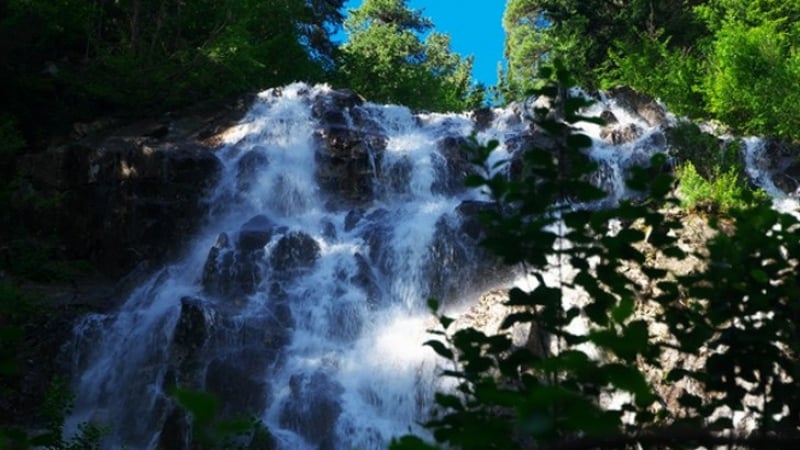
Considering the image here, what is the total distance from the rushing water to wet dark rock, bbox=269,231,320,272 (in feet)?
0.09

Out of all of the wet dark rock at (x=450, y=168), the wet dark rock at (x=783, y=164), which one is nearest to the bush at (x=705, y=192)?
the wet dark rock at (x=783, y=164)

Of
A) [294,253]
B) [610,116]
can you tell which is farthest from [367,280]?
[610,116]

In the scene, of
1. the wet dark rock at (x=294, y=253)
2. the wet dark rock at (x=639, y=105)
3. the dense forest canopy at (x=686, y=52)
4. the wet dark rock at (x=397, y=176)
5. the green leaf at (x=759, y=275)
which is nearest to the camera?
the green leaf at (x=759, y=275)

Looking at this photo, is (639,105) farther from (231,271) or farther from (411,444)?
(411,444)

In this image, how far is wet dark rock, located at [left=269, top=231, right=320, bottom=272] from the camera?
1482cm

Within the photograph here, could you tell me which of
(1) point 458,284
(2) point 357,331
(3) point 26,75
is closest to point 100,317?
(2) point 357,331

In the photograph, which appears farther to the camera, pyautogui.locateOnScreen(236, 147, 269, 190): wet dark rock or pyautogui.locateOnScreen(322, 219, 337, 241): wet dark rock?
pyautogui.locateOnScreen(236, 147, 269, 190): wet dark rock

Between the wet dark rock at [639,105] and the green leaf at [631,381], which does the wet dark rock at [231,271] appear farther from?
the green leaf at [631,381]

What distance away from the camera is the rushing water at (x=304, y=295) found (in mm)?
11820

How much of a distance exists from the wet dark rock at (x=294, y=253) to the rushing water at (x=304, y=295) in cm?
3

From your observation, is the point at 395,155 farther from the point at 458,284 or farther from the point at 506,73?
the point at 506,73

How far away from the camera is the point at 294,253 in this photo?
1502 centimetres

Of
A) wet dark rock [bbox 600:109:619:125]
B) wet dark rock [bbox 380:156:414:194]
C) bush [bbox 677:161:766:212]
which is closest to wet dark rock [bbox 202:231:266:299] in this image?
wet dark rock [bbox 380:156:414:194]

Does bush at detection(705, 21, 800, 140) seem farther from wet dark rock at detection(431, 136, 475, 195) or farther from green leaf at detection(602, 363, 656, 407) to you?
green leaf at detection(602, 363, 656, 407)
